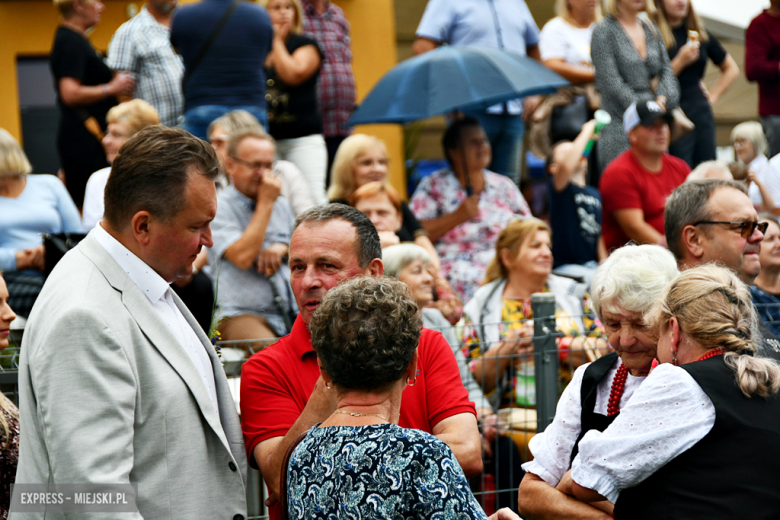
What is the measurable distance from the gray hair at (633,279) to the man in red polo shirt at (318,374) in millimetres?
726

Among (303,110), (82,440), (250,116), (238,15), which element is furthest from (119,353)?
(303,110)

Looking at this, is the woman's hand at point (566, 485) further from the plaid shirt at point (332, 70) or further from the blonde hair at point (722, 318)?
the plaid shirt at point (332, 70)

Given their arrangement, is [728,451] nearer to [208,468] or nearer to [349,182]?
[208,468]

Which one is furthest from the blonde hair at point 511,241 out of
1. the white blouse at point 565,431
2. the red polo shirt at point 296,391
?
the red polo shirt at point 296,391

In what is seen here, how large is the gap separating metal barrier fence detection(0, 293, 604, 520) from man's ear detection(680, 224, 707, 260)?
68 cm

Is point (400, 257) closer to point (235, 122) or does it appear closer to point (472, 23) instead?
point (235, 122)

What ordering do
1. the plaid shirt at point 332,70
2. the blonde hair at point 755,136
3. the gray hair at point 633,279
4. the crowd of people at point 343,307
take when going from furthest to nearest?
the blonde hair at point 755,136
the plaid shirt at point 332,70
the gray hair at point 633,279
the crowd of people at point 343,307

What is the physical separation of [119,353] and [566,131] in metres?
6.34

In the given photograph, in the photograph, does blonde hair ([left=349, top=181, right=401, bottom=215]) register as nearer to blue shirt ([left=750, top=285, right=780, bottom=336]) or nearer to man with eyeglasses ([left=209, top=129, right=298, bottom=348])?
man with eyeglasses ([left=209, top=129, right=298, bottom=348])

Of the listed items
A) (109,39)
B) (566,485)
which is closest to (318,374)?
(566,485)

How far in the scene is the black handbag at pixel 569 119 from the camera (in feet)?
26.1

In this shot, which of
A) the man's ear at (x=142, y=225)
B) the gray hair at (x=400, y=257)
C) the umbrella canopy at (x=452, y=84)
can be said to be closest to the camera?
the man's ear at (x=142, y=225)

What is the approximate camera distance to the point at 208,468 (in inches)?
95.6

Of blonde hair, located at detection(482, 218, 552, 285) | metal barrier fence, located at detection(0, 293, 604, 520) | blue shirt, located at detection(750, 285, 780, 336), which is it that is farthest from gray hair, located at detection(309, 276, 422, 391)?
blonde hair, located at detection(482, 218, 552, 285)
